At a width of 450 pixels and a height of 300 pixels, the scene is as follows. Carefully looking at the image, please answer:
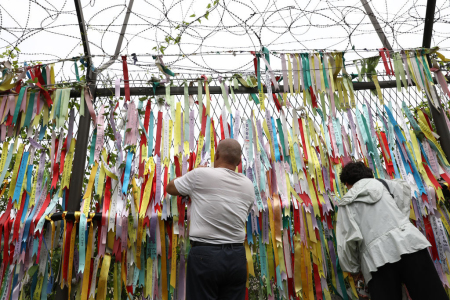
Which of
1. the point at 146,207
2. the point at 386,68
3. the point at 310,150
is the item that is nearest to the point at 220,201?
the point at 146,207

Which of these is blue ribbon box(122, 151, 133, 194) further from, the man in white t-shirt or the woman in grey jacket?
the woman in grey jacket

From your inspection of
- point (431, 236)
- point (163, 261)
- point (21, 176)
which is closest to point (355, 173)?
Result: point (431, 236)

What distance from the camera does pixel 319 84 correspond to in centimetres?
270

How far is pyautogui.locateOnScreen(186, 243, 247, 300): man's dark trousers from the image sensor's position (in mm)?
1604

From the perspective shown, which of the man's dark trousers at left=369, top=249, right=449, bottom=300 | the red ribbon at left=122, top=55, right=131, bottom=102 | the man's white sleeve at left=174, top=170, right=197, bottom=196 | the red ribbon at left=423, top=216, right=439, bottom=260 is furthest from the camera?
the red ribbon at left=122, top=55, right=131, bottom=102

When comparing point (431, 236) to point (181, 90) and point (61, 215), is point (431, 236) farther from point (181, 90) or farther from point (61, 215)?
point (61, 215)

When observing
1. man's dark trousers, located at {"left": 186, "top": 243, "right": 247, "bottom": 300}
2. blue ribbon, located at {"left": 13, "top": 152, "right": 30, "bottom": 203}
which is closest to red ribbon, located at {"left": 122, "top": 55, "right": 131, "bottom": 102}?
blue ribbon, located at {"left": 13, "top": 152, "right": 30, "bottom": 203}

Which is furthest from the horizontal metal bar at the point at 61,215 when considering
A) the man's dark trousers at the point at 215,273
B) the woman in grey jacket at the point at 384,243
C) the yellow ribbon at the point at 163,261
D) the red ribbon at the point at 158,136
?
the woman in grey jacket at the point at 384,243

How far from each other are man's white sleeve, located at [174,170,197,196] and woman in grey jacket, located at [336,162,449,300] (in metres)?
0.90

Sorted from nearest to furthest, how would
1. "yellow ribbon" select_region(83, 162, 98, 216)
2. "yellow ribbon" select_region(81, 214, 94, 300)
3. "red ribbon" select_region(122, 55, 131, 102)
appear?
"yellow ribbon" select_region(81, 214, 94, 300)
"yellow ribbon" select_region(83, 162, 98, 216)
"red ribbon" select_region(122, 55, 131, 102)

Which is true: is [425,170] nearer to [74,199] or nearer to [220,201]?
[220,201]

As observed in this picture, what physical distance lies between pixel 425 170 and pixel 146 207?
205 centimetres

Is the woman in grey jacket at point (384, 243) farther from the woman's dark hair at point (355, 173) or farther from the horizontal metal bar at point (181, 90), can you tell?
the horizontal metal bar at point (181, 90)

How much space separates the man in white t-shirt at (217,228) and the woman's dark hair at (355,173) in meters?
0.66
